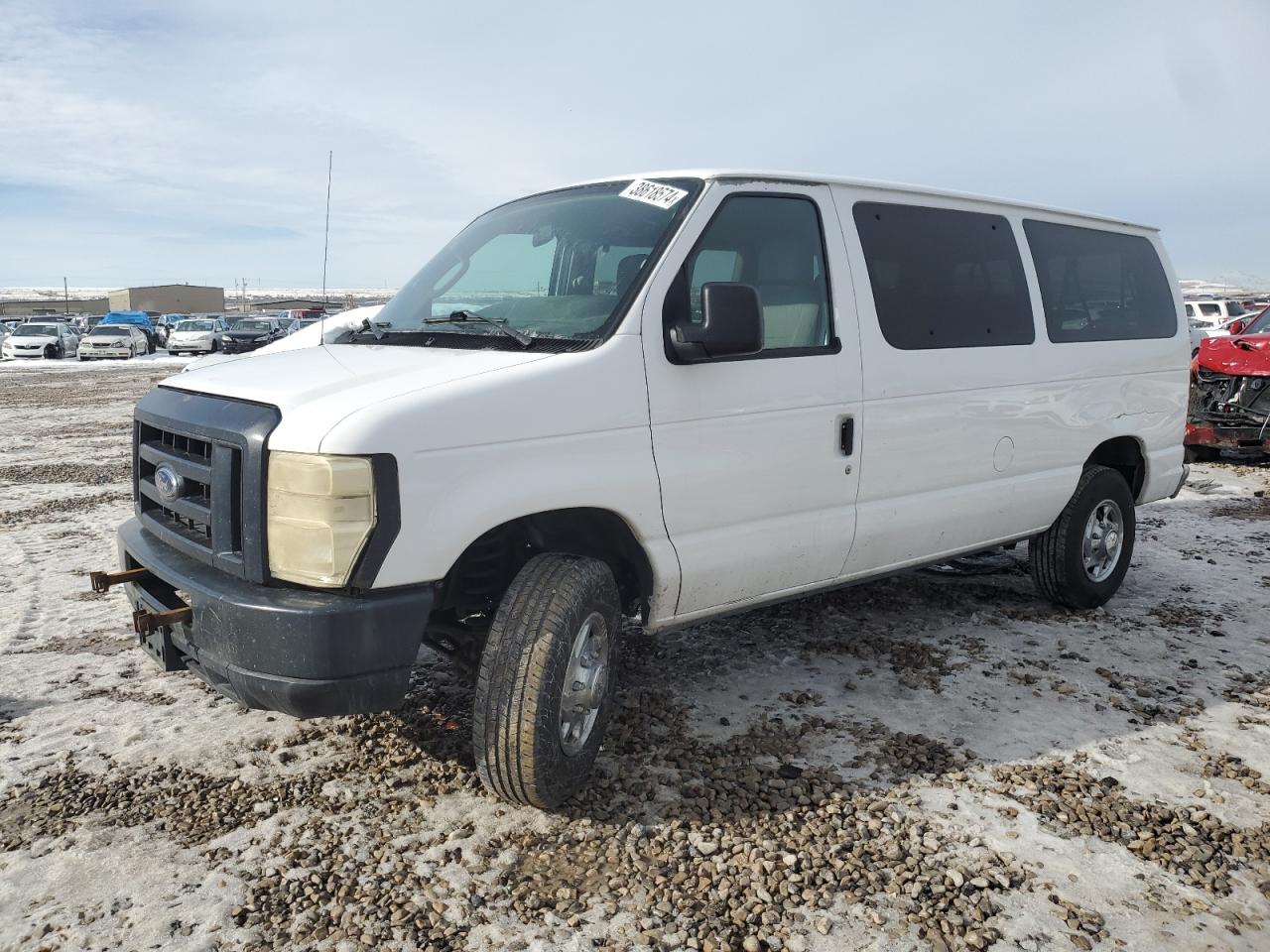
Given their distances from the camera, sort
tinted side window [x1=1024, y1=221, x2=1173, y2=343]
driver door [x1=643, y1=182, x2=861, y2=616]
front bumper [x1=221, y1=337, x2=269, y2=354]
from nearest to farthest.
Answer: driver door [x1=643, y1=182, x2=861, y2=616] → tinted side window [x1=1024, y1=221, x2=1173, y2=343] → front bumper [x1=221, y1=337, x2=269, y2=354]

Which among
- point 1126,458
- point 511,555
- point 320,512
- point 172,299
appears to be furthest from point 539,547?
point 172,299

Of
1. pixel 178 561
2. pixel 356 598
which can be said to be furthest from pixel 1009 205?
pixel 178 561

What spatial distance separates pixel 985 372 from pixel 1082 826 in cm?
209

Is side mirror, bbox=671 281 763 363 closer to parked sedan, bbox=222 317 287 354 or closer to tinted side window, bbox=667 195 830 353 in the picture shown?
tinted side window, bbox=667 195 830 353

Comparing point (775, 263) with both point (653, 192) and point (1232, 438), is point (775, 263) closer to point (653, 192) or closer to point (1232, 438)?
point (653, 192)

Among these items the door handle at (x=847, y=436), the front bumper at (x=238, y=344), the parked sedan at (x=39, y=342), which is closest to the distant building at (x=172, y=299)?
the parked sedan at (x=39, y=342)

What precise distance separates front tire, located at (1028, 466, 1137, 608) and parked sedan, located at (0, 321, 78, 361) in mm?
37464

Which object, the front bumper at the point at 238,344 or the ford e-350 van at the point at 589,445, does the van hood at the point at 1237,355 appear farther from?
the front bumper at the point at 238,344

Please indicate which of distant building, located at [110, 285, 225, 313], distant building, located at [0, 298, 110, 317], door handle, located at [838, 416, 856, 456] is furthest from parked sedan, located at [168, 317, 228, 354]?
distant building, located at [110, 285, 225, 313]

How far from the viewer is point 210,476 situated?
3.01 meters

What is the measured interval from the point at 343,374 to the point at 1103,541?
432 cm

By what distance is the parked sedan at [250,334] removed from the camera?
33.0m

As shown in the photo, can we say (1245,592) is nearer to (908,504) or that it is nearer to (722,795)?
(908,504)

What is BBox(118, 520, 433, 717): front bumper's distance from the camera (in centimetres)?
272
